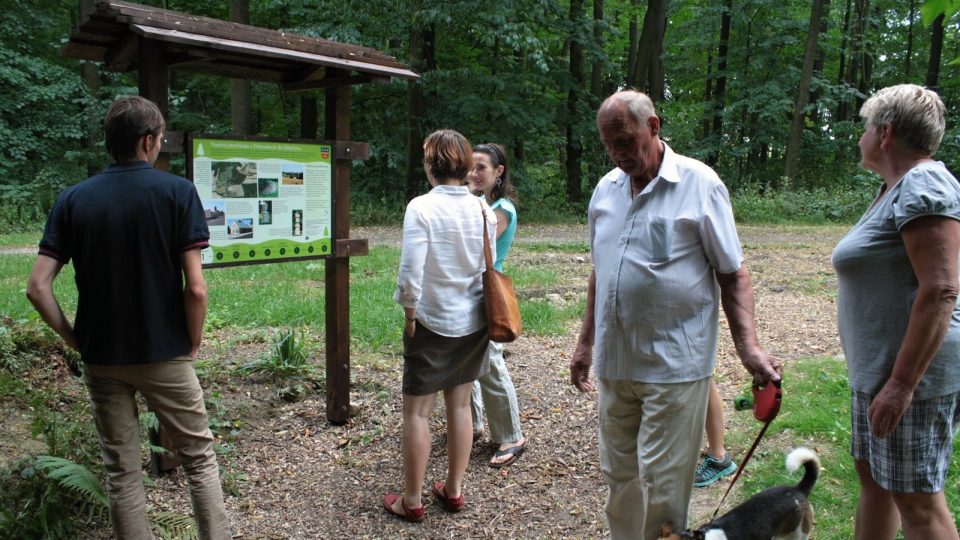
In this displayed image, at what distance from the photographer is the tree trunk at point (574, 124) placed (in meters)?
21.0

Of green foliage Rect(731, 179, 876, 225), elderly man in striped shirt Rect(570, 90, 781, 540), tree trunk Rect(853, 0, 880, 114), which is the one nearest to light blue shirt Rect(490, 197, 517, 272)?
elderly man in striped shirt Rect(570, 90, 781, 540)

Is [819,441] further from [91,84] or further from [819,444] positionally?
[91,84]

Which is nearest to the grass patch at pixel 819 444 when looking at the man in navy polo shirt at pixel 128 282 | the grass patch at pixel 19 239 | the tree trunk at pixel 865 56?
the man in navy polo shirt at pixel 128 282

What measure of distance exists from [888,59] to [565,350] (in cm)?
2959

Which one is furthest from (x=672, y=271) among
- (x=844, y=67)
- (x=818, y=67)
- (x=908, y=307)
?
(x=844, y=67)

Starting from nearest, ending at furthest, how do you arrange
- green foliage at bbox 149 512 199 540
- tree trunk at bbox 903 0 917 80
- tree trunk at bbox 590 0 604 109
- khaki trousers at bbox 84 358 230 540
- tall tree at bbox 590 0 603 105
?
khaki trousers at bbox 84 358 230 540 → green foliage at bbox 149 512 199 540 → tall tree at bbox 590 0 603 105 → tree trunk at bbox 590 0 604 109 → tree trunk at bbox 903 0 917 80

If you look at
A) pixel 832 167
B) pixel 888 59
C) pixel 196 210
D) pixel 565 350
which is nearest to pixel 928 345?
pixel 196 210

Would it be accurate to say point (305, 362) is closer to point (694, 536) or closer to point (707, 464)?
point (707, 464)

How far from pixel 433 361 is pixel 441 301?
0.31 meters

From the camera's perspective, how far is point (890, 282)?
2.45 meters

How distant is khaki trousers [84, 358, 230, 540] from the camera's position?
3058 mm

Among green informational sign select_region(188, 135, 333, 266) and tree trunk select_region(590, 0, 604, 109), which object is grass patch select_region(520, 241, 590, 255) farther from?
tree trunk select_region(590, 0, 604, 109)

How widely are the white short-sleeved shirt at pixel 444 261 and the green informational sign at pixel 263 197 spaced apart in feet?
3.91

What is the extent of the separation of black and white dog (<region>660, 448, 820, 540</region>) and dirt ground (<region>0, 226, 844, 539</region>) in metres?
0.70
